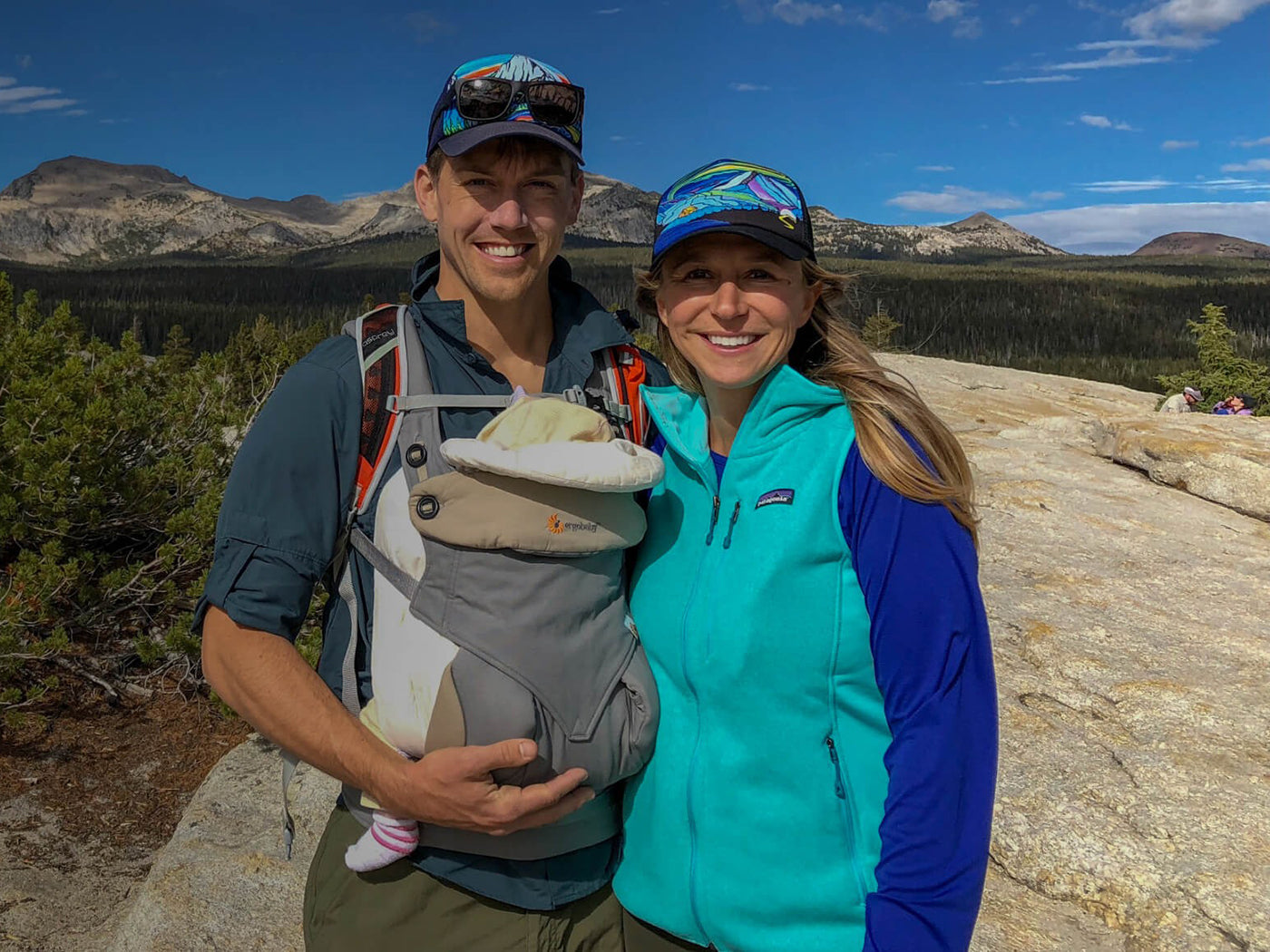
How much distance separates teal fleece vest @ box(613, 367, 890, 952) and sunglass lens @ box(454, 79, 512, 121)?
0.94 meters

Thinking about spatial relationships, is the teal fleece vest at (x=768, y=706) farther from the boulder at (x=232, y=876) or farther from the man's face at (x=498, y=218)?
the boulder at (x=232, y=876)

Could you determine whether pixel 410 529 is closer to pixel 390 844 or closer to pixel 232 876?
pixel 390 844

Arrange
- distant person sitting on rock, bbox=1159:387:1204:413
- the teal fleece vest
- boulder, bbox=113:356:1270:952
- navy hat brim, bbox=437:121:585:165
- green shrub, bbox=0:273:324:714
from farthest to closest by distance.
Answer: distant person sitting on rock, bbox=1159:387:1204:413 < green shrub, bbox=0:273:324:714 < boulder, bbox=113:356:1270:952 < navy hat brim, bbox=437:121:585:165 < the teal fleece vest

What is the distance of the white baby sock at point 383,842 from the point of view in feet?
6.09

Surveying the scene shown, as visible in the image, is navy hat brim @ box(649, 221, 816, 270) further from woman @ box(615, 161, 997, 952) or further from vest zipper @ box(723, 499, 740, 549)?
vest zipper @ box(723, 499, 740, 549)

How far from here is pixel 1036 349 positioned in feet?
348

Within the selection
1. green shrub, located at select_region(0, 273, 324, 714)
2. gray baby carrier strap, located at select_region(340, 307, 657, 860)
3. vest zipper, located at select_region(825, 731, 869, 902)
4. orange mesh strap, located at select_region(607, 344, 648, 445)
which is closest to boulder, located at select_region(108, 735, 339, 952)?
green shrub, located at select_region(0, 273, 324, 714)

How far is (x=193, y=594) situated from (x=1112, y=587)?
641 cm

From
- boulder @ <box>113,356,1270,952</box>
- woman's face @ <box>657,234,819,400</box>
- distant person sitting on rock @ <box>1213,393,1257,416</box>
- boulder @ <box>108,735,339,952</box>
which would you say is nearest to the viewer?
woman's face @ <box>657,234,819,400</box>

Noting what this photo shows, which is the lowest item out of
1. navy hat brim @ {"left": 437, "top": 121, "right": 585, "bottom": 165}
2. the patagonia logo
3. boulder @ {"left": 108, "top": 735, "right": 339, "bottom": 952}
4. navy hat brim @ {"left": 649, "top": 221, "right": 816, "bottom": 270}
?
boulder @ {"left": 108, "top": 735, "right": 339, "bottom": 952}

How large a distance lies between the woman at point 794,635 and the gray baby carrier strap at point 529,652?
115mm

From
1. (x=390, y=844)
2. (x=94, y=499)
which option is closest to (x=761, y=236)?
(x=390, y=844)

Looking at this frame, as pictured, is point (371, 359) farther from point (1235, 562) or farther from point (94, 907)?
point (1235, 562)

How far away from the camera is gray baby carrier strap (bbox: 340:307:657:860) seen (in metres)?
1.69
